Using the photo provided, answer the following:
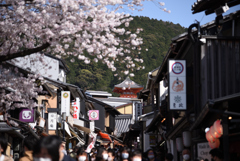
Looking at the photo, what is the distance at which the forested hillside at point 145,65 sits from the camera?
8350cm

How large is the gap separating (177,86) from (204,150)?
3.04 metres

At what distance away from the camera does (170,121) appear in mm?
20906

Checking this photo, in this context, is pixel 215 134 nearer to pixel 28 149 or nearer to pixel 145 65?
pixel 28 149

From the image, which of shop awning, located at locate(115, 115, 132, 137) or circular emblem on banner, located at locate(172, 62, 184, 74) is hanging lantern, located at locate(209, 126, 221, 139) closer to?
circular emblem on banner, located at locate(172, 62, 184, 74)

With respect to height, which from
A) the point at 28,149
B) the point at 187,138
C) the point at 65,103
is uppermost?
the point at 65,103

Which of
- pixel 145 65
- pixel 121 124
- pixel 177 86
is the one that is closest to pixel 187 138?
pixel 177 86

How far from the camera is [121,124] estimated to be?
6184 centimetres

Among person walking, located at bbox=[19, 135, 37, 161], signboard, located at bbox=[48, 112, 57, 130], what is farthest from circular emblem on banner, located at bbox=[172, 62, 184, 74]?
signboard, located at bbox=[48, 112, 57, 130]

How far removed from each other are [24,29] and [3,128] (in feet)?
21.9

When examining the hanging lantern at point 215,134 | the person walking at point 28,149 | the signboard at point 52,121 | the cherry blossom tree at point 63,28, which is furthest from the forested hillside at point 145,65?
the person walking at point 28,149

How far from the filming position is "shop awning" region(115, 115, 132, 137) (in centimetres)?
5956

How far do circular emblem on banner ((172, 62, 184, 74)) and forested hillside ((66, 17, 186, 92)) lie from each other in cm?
6509

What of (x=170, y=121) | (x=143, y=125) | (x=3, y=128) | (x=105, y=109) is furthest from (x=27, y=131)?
(x=105, y=109)

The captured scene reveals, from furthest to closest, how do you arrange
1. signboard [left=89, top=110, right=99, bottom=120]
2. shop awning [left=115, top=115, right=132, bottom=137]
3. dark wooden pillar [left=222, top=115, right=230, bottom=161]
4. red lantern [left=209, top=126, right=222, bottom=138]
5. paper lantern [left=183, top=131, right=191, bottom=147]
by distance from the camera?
shop awning [left=115, top=115, right=132, bottom=137] → signboard [left=89, top=110, right=99, bottom=120] → paper lantern [left=183, top=131, right=191, bottom=147] → red lantern [left=209, top=126, right=222, bottom=138] → dark wooden pillar [left=222, top=115, right=230, bottom=161]
